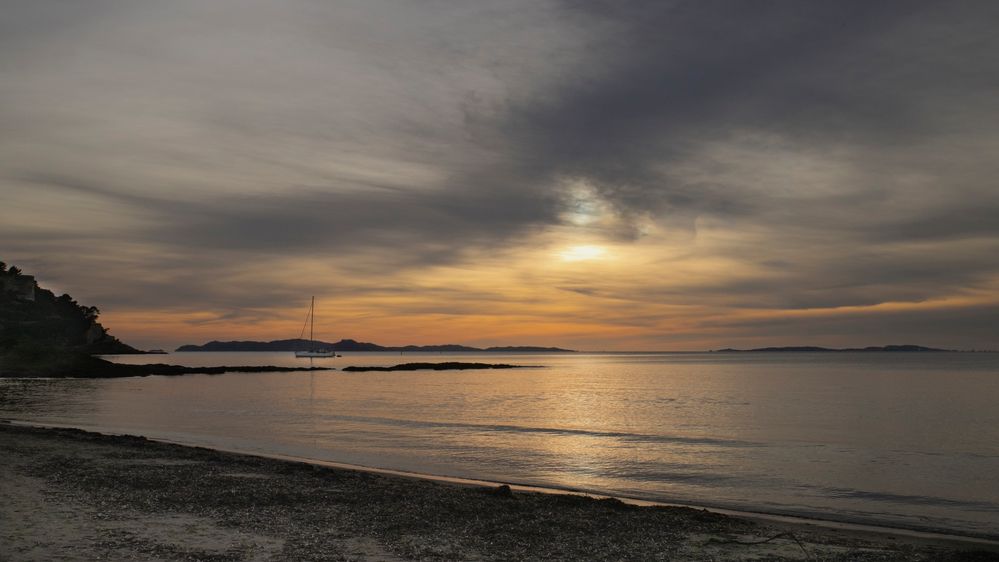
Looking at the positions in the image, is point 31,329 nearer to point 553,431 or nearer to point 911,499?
point 553,431

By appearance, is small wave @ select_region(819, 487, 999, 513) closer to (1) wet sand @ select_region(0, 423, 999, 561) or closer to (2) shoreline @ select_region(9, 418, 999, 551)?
(2) shoreline @ select_region(9, 418, 999, 551)

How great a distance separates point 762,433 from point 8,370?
118 m

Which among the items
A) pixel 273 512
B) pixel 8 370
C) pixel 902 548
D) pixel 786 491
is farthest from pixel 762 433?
pixel 8 370

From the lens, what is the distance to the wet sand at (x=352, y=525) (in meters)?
12.8

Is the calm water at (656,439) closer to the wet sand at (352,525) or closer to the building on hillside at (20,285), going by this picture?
the wet sand at (352,525)

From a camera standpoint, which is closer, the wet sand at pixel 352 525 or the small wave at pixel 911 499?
the wet sand at pixel 352 525

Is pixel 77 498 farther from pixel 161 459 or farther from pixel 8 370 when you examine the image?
pixel 8 370

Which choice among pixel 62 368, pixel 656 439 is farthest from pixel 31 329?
pixel 656 439

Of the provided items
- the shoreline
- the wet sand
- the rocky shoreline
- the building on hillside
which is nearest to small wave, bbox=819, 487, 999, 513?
the shoreline

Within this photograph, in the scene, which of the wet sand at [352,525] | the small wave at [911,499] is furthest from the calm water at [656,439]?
the wet sand at [352,525]

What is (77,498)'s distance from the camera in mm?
16562

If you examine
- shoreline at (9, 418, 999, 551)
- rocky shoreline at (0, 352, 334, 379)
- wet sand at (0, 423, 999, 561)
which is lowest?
shoreline at (9, 418, 999, 551)

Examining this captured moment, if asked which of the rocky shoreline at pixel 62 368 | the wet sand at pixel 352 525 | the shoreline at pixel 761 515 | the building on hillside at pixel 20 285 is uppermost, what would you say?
the building on hillside at pixel 20 285

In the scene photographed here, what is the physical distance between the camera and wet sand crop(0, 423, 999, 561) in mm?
12844
